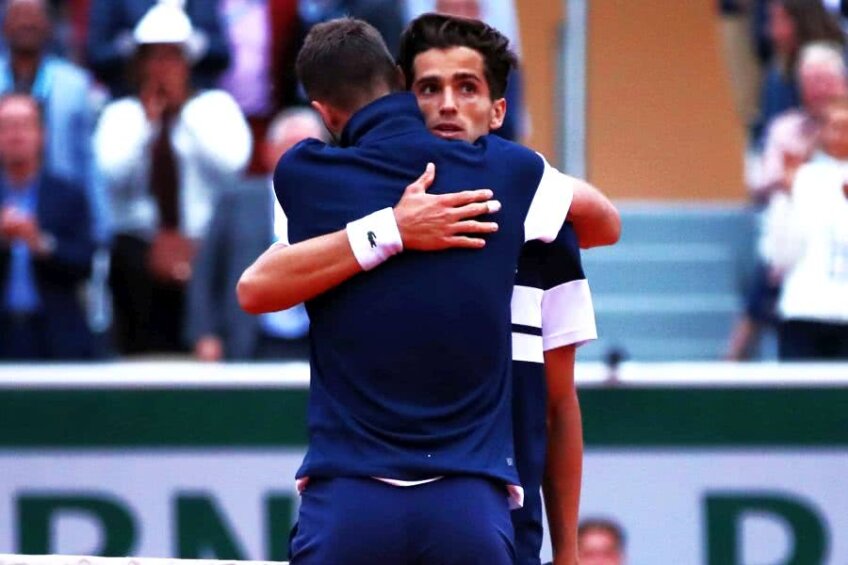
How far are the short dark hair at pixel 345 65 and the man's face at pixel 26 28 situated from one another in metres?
4.78

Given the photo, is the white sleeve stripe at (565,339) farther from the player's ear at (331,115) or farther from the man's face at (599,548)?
the man's face at (599,548)

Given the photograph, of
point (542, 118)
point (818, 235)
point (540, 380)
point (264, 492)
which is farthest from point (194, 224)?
point (540, 380)

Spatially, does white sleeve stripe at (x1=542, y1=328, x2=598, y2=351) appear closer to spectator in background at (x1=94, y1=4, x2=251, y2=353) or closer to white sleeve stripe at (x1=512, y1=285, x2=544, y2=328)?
white sleeve stripe at (x1=512, y1=285, x2=544, y2=328)

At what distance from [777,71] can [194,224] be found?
8.81 ft

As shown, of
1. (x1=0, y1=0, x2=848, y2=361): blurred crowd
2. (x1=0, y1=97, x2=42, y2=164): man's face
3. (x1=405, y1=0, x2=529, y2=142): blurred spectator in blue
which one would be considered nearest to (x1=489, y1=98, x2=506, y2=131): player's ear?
(x1=0, y1=0, x2=848, y2=361): blurred crowd

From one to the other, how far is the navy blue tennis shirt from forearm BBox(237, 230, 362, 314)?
1.7 inches

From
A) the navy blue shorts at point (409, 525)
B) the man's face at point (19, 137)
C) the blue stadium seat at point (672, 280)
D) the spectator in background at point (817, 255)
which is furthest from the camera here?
the blue stadium seat at point (672, 280)

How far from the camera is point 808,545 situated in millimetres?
6246

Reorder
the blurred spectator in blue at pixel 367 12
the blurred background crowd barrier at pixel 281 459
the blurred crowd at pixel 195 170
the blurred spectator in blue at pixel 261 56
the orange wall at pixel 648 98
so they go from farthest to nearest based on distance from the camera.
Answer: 1. the orange wall at pixel 648 98
2. the blurred spectator in blue at pixel 261 56
3. the blurred spectator in blue at pixel 367 12
4. the blurred crowd at pixel 195 170
5. the blurred background crowd barrier at pixel 281 459

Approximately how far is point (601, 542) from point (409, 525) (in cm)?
337

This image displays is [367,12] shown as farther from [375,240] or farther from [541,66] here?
[375,240]

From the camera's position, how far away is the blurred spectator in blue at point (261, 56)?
24.9ft

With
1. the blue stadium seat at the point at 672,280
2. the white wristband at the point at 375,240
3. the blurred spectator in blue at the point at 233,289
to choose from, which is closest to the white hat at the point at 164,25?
the blurred spectator in blue at the point at 233,289

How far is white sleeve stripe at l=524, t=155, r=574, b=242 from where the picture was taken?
3162 millimetres
